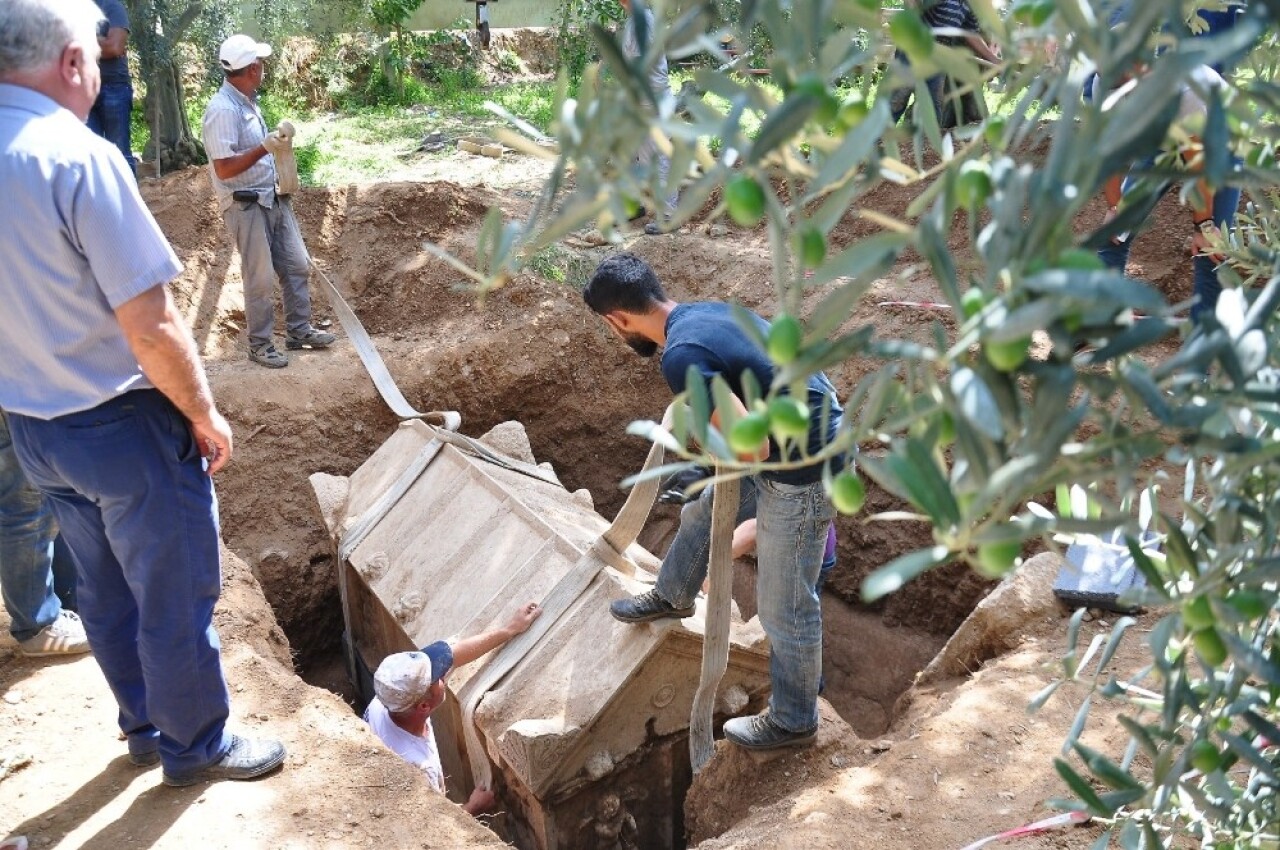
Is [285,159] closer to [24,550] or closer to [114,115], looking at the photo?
[114,115]

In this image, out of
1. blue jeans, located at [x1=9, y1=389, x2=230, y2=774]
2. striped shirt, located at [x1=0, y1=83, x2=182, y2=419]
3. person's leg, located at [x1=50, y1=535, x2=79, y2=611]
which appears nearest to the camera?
striped shirt, located at [x1=0, y1=83, x2=182, y2=419]

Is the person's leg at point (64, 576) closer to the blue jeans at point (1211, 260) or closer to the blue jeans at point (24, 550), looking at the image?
the blue jeans at point (24, 550)

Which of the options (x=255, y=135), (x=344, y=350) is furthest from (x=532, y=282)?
(x=255, y=135)

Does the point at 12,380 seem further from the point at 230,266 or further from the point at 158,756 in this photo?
the point at 230,266

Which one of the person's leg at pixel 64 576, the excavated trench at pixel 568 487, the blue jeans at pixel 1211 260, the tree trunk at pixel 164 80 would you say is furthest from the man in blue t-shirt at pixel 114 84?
the blue jeans at pixel 1211 260

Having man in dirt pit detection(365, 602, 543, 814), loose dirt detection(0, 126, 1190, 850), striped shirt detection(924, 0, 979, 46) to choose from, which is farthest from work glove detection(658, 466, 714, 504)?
striped shirt detection(924, 0, 979, 46)

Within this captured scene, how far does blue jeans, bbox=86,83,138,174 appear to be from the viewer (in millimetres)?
6871

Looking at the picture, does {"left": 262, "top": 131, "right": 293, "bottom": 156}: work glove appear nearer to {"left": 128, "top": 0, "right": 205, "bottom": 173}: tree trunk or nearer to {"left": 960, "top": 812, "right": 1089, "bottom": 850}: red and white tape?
{"left": 128, "top": 0, "right": 205, "bottom": 173}: tree trunk

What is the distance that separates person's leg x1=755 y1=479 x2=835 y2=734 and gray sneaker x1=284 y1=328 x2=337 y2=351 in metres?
4.22

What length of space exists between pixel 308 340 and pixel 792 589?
4.40 meters

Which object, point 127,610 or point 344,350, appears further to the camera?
point 344,350

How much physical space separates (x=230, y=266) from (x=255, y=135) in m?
1.43

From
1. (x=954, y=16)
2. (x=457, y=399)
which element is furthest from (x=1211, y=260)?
(x=457, y=399)

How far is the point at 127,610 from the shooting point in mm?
2916
